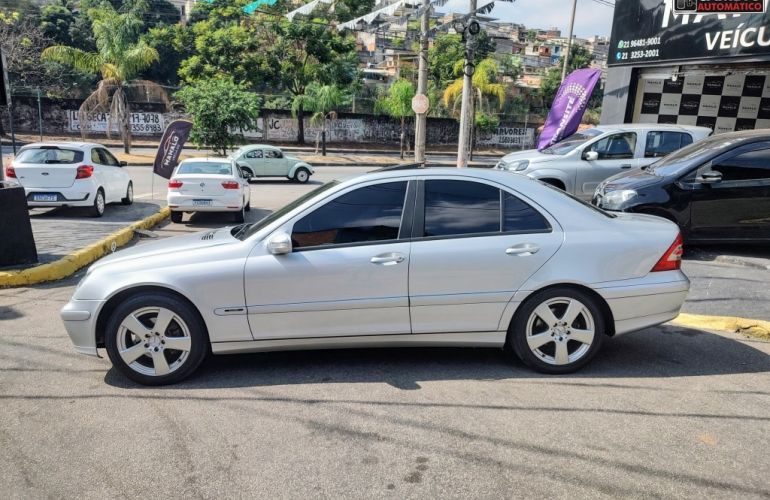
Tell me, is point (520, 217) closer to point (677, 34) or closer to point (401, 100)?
point (677, 34)

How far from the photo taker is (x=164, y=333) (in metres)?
4.16

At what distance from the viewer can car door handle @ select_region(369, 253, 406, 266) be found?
13.7ft

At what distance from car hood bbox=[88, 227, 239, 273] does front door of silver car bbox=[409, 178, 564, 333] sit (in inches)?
55.2

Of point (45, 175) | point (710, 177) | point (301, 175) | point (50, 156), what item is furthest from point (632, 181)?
point (301, 175)

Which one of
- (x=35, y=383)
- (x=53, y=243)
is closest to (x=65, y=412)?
(x=35, y=383)

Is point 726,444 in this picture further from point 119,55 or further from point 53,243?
point 119,55

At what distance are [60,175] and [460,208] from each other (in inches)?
390

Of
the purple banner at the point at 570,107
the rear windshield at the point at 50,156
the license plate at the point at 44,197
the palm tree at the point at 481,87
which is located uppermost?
the palm tree at the point at 481,87

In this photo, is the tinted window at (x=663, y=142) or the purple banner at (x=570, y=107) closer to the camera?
the tinted window at (x=663, y=142)

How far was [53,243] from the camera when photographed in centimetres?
884

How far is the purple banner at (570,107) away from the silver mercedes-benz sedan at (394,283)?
1104cm

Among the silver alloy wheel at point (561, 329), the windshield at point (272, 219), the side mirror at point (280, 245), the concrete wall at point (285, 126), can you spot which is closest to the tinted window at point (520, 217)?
the silver alloy wheel at point (561, 329)

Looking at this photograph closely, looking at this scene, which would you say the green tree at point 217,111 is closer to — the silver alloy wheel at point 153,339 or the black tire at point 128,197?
the black tire at point 128,197

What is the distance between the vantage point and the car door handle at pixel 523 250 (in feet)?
13.9
